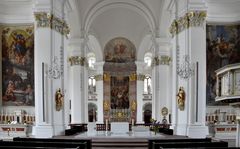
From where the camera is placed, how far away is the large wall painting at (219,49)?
1709 cm

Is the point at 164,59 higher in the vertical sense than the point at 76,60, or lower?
higher

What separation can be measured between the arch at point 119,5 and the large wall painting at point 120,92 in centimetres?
1052

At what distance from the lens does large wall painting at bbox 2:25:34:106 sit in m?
17.4

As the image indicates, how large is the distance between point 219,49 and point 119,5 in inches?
423

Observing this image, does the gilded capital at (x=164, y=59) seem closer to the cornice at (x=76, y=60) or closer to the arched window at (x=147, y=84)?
the cornice at (x=76, y=60)

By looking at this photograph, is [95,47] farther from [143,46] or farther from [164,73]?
[164,73]

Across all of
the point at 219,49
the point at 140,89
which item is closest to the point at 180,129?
the point at 219,49

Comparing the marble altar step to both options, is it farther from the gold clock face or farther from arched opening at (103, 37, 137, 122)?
arched opening at (103, 37, 137, 122)

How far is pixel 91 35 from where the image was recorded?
30219mm

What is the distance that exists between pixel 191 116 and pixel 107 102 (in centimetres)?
1913

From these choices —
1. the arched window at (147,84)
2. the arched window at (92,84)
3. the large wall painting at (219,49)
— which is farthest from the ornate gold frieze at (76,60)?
the arched window at (147,84)

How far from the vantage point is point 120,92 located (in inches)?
1350

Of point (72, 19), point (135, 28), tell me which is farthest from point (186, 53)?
→ point (135, 28)

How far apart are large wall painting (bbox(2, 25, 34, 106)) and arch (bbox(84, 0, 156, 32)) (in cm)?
702
